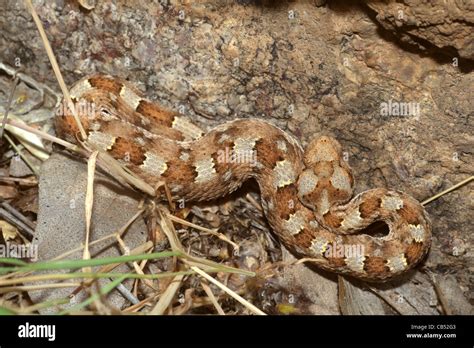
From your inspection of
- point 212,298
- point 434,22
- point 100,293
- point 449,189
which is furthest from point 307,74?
point 100,293

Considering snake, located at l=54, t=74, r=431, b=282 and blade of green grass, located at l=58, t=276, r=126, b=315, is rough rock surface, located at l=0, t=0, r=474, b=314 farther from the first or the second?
blade of green grass, located at l=58, t=276, r=126, b=315

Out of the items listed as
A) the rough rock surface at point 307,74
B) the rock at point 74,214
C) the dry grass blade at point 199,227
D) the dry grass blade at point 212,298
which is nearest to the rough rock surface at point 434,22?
the rough rock surface at point 307,74

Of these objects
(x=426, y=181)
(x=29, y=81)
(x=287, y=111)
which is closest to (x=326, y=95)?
(x=287, y=111)

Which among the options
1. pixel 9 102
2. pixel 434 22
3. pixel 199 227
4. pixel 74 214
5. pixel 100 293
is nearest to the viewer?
pixel 100 293

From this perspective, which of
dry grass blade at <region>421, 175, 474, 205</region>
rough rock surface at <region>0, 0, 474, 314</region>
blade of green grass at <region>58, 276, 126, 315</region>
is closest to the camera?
blade of green grass at <region>58, 276, 126, 315</region>

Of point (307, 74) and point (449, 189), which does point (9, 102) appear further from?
point (449, 189)

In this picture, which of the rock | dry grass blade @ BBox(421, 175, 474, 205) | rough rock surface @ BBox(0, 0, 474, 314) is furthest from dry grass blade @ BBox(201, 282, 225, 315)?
dry grass blade @ BBox(421, 175, 474, 205)
